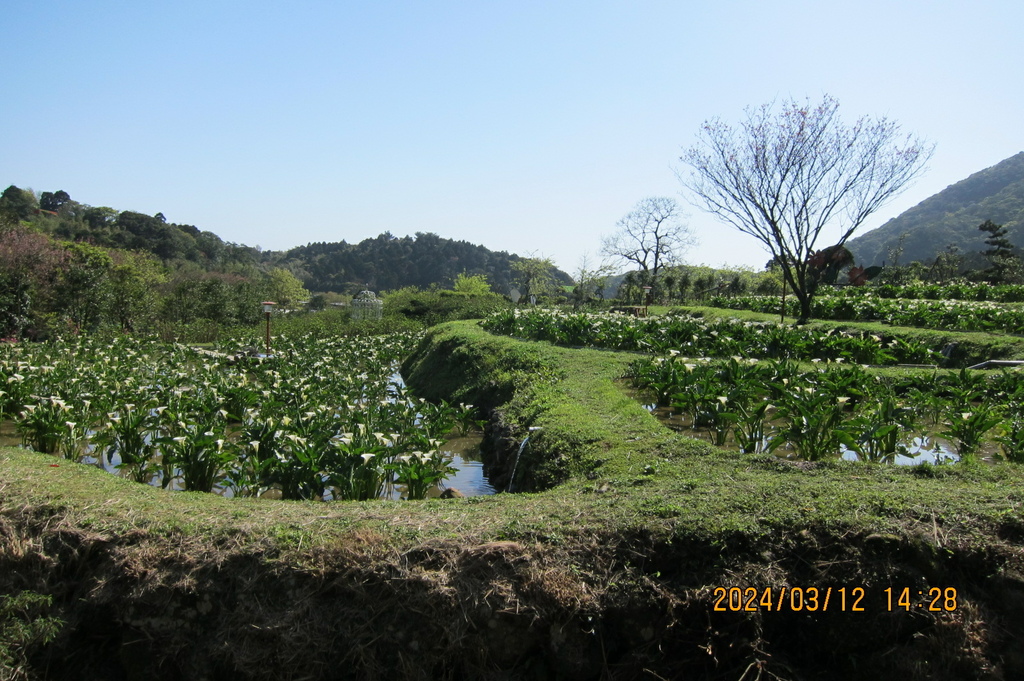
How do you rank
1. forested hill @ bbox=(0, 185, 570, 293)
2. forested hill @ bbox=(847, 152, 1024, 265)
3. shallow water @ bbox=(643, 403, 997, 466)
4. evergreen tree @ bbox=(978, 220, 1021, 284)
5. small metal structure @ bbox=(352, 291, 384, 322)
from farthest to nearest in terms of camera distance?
forested hill @ bbox=(847, 152, 1024, 265), forested hill @ bbox=(0, 185, 570, 293), evergreen tree @ bbox=(978, 220, 1021, 284), small metal structure @ bbox=(352, 291, 384, 322), shallow water @ bbox=(643, 403, 997, 466)

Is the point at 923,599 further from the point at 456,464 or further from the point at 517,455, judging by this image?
the point at 456,464

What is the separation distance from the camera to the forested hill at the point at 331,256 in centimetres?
4662

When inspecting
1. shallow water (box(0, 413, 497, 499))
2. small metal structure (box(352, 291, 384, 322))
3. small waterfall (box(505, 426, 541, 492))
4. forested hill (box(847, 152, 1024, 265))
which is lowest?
shallow water (box(0, 413, 497, 499))

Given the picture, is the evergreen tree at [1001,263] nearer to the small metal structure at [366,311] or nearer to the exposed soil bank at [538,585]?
the small metal structure at [366,311]

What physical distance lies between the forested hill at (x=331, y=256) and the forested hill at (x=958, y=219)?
38.9 meters

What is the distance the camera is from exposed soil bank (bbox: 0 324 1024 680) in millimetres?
2938

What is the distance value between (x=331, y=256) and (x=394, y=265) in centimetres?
743

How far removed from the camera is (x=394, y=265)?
70.1 m

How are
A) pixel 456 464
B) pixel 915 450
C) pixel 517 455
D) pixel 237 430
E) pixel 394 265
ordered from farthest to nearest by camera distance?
pixel 394 265 < pixel 237 430 < pixel 456 464 < pixel 517 455 < pixel 915 450

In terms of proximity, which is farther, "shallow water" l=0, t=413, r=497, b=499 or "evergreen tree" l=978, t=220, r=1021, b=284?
"evergreen tree" l=978, t=220, r=1021, b=284
